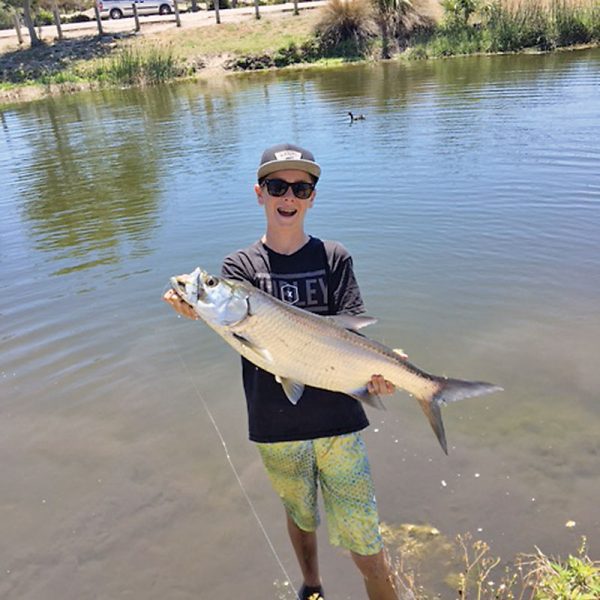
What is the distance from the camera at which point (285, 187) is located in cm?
320

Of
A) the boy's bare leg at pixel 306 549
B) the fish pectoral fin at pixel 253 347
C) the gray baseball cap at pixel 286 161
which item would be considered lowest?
the boy's bare leg at pixel 306 549

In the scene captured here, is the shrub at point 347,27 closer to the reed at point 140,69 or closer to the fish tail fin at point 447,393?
the reed at point 140,69

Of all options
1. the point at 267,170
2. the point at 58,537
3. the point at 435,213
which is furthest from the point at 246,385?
the point at 435,213

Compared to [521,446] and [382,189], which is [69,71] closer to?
[382,189]

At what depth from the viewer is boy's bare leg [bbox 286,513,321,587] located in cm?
347

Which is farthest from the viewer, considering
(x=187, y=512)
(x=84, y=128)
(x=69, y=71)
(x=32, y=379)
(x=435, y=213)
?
(x=69, y=71)

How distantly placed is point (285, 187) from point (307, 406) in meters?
1.17

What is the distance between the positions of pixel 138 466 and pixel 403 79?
27509mm

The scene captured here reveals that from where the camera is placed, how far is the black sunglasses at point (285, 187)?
10.5ft

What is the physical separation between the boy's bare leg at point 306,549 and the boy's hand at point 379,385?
1.00m

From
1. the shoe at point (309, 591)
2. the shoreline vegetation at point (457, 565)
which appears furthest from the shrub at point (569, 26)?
the shoe at point (309, 591)

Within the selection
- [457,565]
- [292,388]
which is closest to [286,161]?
[292,388]

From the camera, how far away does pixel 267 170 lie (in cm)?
317

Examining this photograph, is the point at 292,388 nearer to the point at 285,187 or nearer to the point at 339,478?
the point at 339,478
